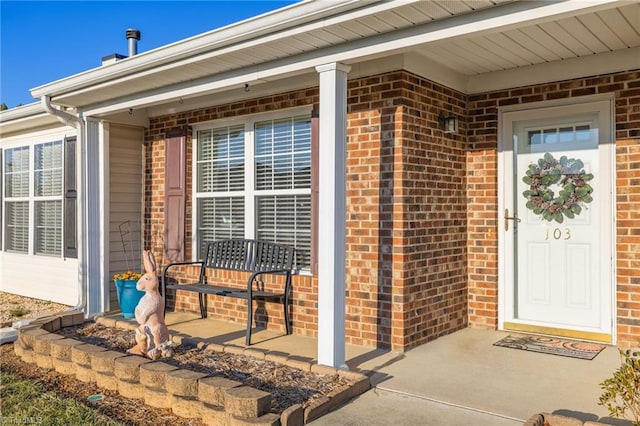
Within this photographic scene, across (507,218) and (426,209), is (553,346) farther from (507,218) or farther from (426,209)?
(426,209)

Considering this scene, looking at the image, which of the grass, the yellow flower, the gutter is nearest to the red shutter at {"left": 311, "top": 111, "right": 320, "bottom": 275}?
the yellow flower

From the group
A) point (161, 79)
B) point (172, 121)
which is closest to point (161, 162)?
point (172, 121)

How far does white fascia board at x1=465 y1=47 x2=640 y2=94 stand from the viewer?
4846mm

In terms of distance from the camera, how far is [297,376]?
404cm

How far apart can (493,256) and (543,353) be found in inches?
46.6

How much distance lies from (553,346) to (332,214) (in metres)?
2.49

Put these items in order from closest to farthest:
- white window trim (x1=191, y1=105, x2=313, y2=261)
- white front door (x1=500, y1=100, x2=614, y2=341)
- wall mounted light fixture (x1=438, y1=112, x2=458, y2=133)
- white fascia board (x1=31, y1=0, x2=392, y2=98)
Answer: white fascia board (x1=31, y1=0, x2=392, y2=98), white front door (x1=500, y1=100, x2=614, y2=341), wall mounted light fixture (x1=438, y1=112, x2=458, y2=133), white window trim (x1=191, y1=105, x2=313, y2=261)

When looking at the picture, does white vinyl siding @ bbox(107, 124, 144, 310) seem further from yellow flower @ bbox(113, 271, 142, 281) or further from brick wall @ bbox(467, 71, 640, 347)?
brick wall @ bbox(467, 71, 640, 347)

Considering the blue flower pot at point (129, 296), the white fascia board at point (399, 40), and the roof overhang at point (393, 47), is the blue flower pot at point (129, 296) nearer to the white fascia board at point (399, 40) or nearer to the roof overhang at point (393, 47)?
the roof overhang at point (393, 47)

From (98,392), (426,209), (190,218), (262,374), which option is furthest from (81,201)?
(426,209)

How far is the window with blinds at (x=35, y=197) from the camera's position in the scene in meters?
8.06

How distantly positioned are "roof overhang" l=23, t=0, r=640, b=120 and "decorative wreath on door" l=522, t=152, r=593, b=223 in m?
0.84

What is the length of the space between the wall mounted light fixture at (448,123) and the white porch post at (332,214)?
1531 millimetres

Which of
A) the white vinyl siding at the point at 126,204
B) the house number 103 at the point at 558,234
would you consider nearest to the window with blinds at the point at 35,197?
the white vinyl siding at the point at 126,204
